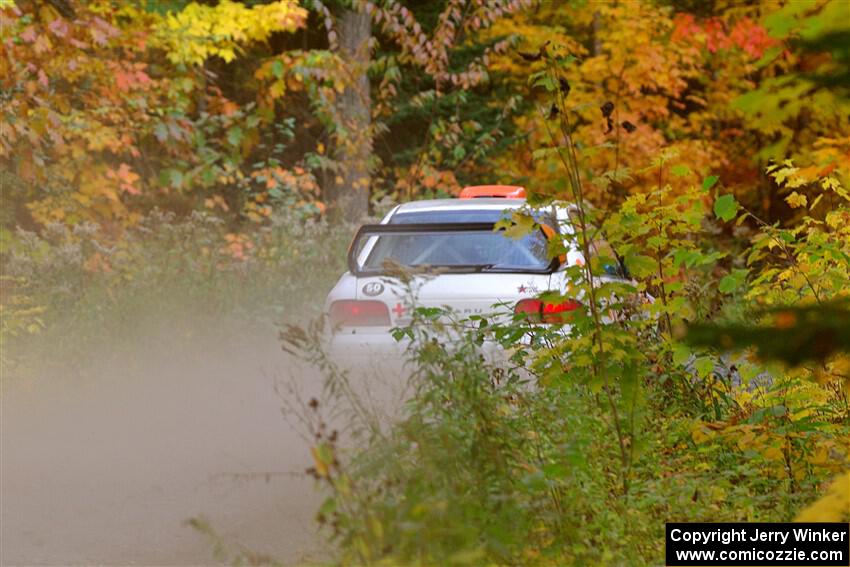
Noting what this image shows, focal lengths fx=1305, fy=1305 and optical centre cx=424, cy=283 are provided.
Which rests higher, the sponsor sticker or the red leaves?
the red leaves

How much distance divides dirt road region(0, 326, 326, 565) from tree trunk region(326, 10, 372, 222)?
8.63 metres

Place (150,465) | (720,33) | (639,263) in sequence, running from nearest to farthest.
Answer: (639,263), (150,465), (720,33)

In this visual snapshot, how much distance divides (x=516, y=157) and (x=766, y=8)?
6821 mm

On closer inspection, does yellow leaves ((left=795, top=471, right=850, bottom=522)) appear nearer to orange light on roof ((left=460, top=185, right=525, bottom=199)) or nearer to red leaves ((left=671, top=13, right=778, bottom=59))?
orange light on roof ((left=460, top=185, right=525, bottom=199))

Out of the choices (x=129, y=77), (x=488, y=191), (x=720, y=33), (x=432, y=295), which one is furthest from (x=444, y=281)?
(x=720, y=33)

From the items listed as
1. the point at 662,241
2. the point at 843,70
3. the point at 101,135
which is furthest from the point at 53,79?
the point at 843,70

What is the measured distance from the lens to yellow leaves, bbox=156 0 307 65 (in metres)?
18.3

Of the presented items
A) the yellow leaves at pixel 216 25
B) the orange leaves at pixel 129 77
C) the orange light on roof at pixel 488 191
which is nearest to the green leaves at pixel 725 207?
the orange light on roof at pixel 488 191

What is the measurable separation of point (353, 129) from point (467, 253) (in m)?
12.0

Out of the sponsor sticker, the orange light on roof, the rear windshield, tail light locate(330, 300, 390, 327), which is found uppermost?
the orange light on roof

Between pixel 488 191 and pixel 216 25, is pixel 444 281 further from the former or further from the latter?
pixel 216 25

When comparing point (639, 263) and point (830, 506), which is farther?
point (639, 263)

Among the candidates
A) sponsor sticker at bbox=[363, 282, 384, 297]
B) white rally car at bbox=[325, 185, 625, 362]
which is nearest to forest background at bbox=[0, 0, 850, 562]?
white rally car at bbox=[325, 185, 625, 362]

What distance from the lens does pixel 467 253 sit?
9.57 meters
